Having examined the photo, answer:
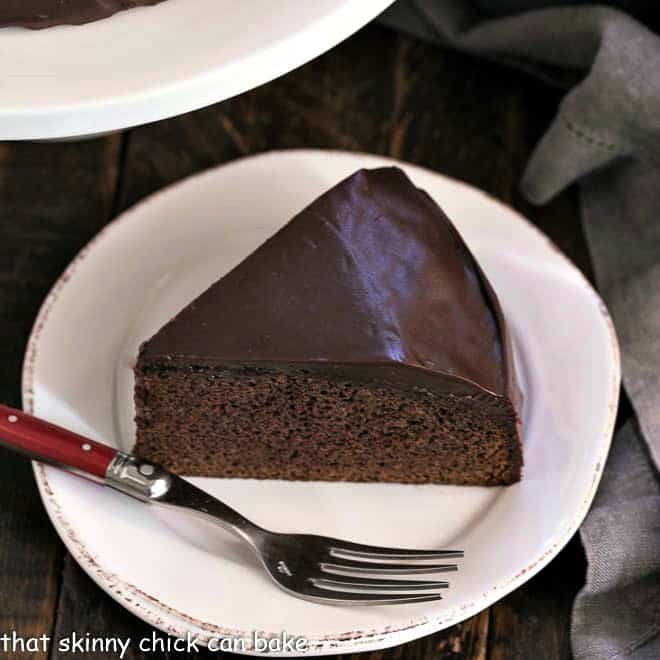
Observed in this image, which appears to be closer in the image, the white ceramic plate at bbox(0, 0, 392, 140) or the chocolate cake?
the white ceramic plate at bbox(0, 0, 392, 140)

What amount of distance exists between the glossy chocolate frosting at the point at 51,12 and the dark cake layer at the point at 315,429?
35 centimetres

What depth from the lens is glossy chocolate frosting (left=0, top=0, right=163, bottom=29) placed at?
31.9 inches

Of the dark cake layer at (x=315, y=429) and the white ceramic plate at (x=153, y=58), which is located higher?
the white ceramic plate at (x=153, y=58)

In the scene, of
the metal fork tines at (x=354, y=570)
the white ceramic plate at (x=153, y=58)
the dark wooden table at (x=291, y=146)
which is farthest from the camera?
the dark wooden table at (x=291, y=146)

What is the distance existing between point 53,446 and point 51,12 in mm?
410

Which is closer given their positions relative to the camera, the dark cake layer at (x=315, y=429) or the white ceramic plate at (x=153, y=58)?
the white ceramic plate at (x=153, y=58)

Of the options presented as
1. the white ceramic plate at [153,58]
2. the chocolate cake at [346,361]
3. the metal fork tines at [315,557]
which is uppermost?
the white ceramic plate at [153,58]

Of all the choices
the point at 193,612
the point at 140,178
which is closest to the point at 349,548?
the point at 193,612

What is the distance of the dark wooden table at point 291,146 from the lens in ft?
3.55

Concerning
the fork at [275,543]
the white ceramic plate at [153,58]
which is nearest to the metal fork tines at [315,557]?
the fork at [275,543]

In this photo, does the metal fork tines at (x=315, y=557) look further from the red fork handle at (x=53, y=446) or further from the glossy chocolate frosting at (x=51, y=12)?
the glossy chocolate frosting at (x=51, y=12)

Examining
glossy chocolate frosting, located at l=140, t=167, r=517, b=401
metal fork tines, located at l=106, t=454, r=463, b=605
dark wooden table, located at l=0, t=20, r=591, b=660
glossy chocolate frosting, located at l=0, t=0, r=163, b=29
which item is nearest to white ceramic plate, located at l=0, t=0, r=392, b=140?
glossy chocolate frosting, located at l=0, t=0, r=163, b=29

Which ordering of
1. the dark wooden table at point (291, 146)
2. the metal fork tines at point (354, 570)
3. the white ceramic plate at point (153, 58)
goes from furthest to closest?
the dark wooden table at point (291, 146), the metal fork tines at point (354, 570), the white ceramic plate at point (153, 58)

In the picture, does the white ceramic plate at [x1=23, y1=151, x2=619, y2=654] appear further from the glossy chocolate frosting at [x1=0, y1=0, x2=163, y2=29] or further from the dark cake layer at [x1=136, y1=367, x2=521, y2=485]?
the glossy chocolate frosting at [x1=0, y1=0, x2=163, y2=29]
